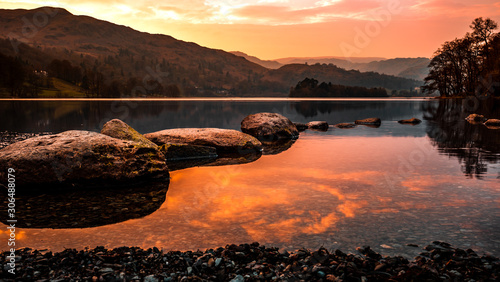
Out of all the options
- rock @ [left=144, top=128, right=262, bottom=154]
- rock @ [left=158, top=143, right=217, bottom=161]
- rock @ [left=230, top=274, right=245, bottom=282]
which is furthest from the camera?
rock @ [left=144, top=128, right=262, bottom=154]

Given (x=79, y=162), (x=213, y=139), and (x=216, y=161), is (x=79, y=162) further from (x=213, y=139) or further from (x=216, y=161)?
(x=213, y=139)

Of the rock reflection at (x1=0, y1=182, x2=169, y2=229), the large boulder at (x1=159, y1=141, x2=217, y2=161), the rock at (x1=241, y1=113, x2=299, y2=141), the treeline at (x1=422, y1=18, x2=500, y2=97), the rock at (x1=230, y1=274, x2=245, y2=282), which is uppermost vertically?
the treeline at (x1=422, y1=18, x2=500, y2=97)

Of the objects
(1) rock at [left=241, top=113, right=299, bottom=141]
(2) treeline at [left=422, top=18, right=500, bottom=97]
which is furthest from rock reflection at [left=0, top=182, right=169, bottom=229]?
(2) treeline at [left=422, top=18, right=500, bottom=97]

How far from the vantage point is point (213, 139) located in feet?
62.4

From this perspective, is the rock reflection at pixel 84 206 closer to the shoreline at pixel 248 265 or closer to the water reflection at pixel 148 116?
the shoreline at pixel 248 265

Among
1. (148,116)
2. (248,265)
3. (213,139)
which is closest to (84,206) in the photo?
(248,265)

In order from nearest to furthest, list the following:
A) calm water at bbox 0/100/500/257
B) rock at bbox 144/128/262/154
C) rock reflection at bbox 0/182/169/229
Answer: calm water at bbox 0/100/500/257
rock reflection at bbox 0/182/169/229
rock at bbox 144/128/262/154

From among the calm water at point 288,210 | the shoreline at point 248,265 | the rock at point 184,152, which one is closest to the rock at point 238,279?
the shoreline at point 248,265

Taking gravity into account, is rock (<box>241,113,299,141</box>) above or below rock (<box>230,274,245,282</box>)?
above

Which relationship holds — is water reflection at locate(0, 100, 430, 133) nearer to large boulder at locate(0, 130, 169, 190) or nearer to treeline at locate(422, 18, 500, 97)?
large boulder at locate(0, 130, 169, 190)

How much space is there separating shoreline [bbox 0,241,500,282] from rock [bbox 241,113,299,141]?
19.5 m

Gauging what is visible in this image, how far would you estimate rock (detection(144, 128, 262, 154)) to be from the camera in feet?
61.6

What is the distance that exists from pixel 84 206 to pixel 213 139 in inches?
401

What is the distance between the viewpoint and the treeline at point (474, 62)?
81375mm
